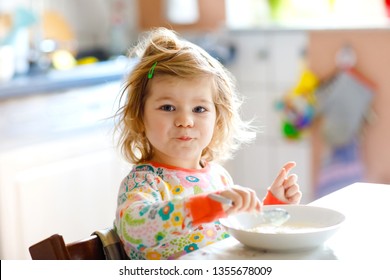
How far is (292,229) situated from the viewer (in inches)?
57.1

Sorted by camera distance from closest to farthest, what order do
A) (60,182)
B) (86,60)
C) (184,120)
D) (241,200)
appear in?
1. (241,200)
2. (184,120)
3. (60,182)
4. (86,60)

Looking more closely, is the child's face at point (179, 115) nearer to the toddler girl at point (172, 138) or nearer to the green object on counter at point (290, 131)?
the toddler girl at point (172, 138)

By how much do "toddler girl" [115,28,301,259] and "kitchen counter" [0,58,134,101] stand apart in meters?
1.04

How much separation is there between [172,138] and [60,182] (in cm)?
155

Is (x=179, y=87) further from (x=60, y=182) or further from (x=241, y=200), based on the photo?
(x=60, y=182)

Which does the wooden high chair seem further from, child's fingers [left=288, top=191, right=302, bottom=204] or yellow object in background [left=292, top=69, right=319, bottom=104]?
yellow object in background [left=292, top=69, right=319, bottom=104]

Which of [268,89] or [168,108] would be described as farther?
[268,89]

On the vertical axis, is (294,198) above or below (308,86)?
above

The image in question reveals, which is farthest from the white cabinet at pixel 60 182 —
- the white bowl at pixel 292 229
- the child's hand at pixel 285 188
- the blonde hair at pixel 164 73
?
the white bowl at pixel 292 229

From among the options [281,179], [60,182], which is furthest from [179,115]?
[60,182]

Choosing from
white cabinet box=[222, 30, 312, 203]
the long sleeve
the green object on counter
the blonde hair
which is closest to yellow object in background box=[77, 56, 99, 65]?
white cabinet box=[222, 30, 312, 203]

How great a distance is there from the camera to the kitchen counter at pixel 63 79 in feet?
9.45

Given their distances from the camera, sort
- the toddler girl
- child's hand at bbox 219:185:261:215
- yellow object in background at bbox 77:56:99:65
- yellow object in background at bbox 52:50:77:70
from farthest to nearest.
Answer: yellow object in background at bbox 77:56:99:65, yellow object in background at bbox 52:50:77:70, the toddler girl, child's hand at bbox 219:185:261:215

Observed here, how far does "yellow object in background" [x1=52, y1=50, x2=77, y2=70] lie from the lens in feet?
11.6
